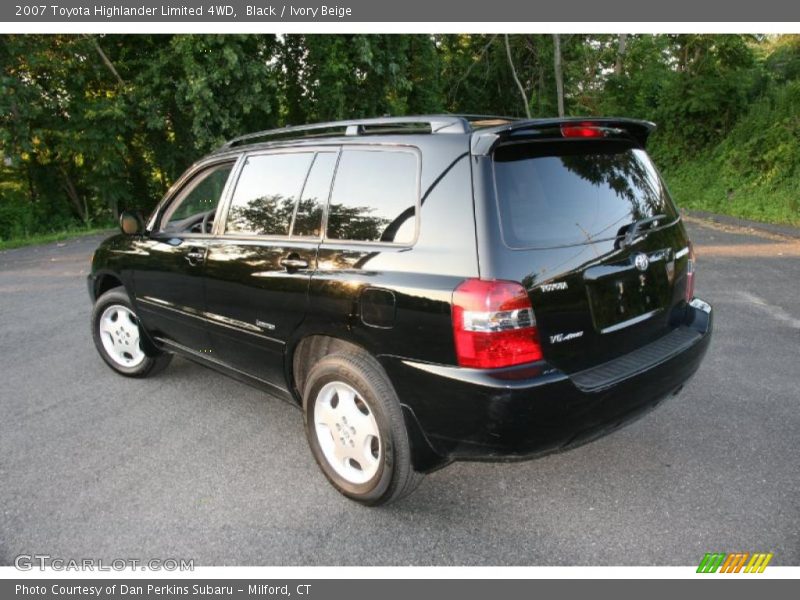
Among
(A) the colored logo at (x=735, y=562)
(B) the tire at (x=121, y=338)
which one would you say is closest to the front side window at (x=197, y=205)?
(B) the tire at (x=121, y=338)

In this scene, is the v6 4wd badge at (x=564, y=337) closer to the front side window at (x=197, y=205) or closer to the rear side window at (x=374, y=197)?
the rear side window at (x=374, y=197)

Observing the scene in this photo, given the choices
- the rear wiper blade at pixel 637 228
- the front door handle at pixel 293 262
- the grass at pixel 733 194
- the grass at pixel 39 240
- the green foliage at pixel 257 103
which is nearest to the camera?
the rear wiper blade at pixel 637 228

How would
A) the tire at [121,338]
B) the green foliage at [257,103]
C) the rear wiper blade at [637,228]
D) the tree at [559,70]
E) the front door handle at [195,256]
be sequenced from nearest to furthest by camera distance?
the rear wiper blade at [637,228], the front door handle at [195,256], the tire at [121,338], the green foliage at [257,103], the tree at [559,70]

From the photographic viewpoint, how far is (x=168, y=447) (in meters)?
3.61

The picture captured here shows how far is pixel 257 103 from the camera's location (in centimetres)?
1602

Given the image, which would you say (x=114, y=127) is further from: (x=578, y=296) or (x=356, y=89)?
(x=578, y=296)

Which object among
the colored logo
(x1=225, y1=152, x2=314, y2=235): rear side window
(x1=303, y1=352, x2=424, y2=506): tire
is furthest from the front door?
the colored logo

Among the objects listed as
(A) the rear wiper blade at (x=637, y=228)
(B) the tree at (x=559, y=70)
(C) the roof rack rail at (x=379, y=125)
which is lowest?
(A) the rear wiper blade at (x=637, y=228)

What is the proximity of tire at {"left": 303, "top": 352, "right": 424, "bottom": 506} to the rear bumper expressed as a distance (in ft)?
0.27

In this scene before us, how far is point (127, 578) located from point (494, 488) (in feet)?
5.82

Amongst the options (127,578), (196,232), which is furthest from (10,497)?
(196,232)

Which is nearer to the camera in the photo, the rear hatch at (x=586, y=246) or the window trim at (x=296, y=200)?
the rear hatch at (x=586, y=246)

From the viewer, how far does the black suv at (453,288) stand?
2416 mm

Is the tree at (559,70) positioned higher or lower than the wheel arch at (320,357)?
higher
